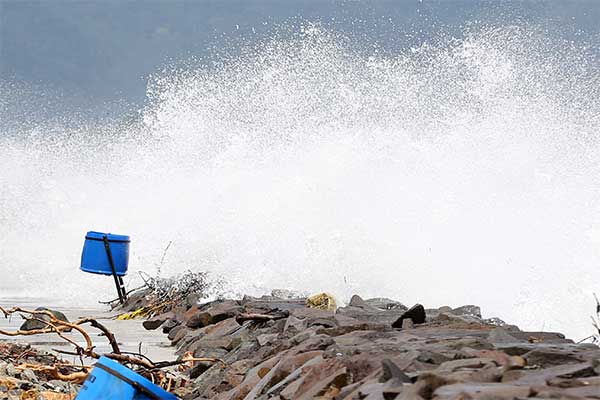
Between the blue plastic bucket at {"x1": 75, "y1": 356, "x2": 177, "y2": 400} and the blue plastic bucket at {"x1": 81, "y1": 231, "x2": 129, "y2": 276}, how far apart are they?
645cm

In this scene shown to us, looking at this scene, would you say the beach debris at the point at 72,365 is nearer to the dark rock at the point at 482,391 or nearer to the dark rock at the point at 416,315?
the dark rock at the point at 416,315

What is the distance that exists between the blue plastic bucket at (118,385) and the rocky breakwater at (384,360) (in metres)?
0.38

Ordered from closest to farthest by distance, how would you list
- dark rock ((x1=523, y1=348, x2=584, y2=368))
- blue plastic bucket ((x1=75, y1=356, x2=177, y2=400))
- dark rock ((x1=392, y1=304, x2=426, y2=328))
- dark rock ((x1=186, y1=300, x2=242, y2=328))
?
dark rock ((x1=523, y1=348, x2=584, y2=368))
blue plastic bucket ((x1=75, y1=356, x2=177, y2=400))
dark rock ((x1=392, y1=304, x2=426, y2=328))
dark rock ((x1=186, y1=300, x2=242, y2=328))

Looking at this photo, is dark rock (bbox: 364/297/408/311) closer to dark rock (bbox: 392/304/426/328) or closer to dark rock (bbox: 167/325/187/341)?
dark rock (bbox: 167/325/187/341)

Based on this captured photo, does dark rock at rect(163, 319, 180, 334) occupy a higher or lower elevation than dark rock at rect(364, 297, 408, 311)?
lower

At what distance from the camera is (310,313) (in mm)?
5461

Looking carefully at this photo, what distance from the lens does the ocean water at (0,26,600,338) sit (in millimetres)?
8906

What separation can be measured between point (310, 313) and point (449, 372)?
2.70 metres

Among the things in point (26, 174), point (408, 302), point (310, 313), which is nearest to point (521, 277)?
point (408, 302)

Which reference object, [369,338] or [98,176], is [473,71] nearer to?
[98,176]

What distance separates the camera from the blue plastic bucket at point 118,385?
3.60 m

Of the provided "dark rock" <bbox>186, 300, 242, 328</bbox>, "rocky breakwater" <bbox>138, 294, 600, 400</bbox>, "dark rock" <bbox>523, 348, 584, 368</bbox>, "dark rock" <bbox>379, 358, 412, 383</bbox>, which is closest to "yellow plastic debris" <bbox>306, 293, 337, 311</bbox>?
"rocky breakwater" <bbox>138, 294, 600, 400</bbox>

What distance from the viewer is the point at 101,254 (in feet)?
33.2

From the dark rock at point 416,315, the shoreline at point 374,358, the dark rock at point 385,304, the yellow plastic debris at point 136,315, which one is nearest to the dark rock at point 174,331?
the shoreline at point 374,358
